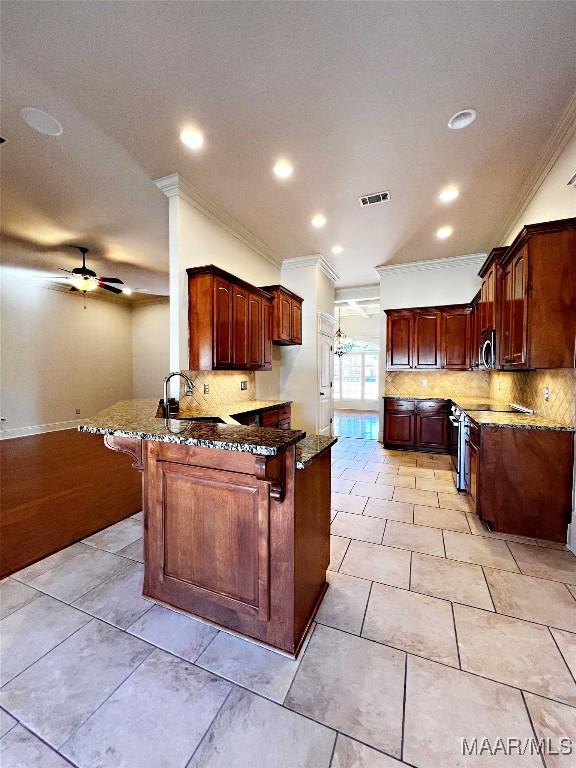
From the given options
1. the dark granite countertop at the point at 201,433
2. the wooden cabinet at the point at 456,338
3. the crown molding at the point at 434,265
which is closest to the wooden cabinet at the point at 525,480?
the dark granite countertop at the point at 201,433

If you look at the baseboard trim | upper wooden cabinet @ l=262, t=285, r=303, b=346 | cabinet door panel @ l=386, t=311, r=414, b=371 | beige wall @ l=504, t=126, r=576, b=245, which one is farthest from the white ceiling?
the baseboard trim

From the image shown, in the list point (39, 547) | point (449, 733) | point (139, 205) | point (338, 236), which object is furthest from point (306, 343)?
point (449, 733)

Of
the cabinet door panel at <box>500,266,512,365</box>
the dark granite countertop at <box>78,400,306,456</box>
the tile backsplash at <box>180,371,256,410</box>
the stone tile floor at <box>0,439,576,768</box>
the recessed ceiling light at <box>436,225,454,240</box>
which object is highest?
the recessed ceiling light at <box>436,225,454,240</box>

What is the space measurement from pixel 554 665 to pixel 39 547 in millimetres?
3302

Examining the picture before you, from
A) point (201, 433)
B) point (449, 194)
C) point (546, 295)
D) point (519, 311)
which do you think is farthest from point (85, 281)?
point (546, 295)

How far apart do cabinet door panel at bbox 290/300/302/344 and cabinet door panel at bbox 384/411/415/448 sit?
2127mm

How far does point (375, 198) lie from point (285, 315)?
193cm

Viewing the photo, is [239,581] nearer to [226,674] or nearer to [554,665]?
[226,674]

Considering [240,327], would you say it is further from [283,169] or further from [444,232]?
[444,232]

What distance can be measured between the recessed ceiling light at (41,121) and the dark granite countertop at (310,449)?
3.23m

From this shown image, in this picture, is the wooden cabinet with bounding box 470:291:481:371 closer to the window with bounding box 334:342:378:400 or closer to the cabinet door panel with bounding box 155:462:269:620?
the cabinet door panel with bounding box 155:462:269:620

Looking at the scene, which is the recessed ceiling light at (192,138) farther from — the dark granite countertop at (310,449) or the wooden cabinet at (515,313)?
the wooden cabinet at (515,313)

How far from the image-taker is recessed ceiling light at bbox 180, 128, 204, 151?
2.61 m

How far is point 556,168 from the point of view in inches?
111
